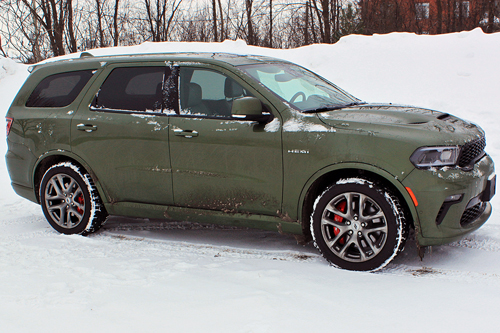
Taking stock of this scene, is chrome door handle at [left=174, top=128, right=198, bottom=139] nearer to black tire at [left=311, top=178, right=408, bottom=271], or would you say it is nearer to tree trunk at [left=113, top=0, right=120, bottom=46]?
black tire at [left=311, top=178, right=408, bottom=271]

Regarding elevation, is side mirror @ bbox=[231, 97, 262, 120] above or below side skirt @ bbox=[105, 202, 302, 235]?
above

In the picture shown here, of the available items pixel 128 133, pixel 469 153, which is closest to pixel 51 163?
pixel 128 133

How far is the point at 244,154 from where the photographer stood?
4.27m

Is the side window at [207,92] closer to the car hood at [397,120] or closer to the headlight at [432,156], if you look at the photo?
the car hood at [397,120]

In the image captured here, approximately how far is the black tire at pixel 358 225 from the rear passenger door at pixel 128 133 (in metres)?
1.51

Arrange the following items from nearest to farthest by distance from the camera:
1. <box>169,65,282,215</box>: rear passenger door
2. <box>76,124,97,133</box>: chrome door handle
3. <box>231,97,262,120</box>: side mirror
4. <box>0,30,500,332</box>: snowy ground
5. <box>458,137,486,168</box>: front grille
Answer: <box>0,30,500,332</box>: snowy ground < <box>458,137,486,168</box>: front grille < <box>231,97,262,120</box>: side mirror < <box>169,65,282,215</box>: rear passenger door < <box>76,124,97,133</box>: chrome door handle

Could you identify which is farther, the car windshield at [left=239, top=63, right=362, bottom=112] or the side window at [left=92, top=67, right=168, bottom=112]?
the side window at [left=92, top=67, right=168, bottom=112]

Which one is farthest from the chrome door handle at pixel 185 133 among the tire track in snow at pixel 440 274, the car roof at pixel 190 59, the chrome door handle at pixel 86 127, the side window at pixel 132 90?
the tire track in snow at pixel 440 274

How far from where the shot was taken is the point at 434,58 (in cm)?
1260

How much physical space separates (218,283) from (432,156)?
1.83 m

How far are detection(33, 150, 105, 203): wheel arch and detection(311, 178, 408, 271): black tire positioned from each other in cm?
239

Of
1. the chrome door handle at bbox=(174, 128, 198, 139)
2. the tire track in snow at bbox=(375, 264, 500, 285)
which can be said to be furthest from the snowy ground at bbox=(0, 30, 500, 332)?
the chrome door handle at bbox=(174, 128, 198, 139)

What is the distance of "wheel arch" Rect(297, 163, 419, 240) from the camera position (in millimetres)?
3754

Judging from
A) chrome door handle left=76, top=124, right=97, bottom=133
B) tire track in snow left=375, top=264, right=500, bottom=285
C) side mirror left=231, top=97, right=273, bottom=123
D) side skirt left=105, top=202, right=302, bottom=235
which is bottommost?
tire track in snow left=375, top=264, right=500, bottom=285
